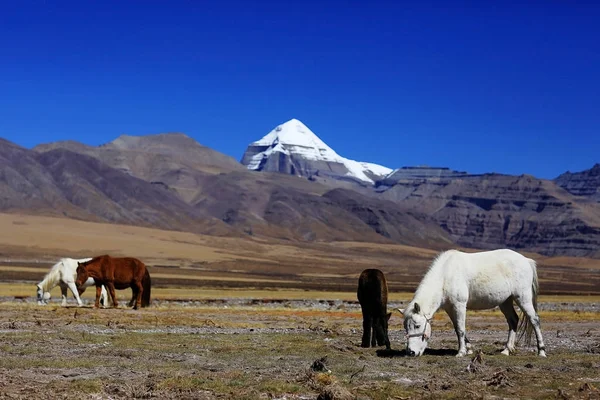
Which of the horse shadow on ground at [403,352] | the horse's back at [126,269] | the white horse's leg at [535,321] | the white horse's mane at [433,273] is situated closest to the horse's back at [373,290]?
the horse shadow on ground at [403,352]

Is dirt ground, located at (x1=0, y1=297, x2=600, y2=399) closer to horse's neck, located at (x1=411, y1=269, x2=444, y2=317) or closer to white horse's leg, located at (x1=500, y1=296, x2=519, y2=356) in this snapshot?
white horse's leg, located at (x1=500, y1=296, x2=519, y2=356)

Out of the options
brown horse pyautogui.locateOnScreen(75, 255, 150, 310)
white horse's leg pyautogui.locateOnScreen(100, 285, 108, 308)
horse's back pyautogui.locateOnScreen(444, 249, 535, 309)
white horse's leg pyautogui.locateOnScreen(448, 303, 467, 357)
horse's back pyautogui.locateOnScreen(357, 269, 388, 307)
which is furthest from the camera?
white horse's leg pyautogui.locateOnScreen(100, 285, 108, 308)

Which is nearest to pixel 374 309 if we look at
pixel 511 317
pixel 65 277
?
pixel 511 317

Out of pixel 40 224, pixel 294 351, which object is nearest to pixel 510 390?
pixel 294 351

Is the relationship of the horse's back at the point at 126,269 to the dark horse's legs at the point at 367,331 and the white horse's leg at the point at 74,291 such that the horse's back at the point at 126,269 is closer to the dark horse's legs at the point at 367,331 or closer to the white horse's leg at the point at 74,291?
the white horse's leg at the point at 74,291

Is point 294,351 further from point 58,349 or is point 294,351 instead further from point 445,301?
point 58,349

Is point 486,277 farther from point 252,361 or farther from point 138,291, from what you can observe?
point 138,291

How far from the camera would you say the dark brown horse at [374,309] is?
776 inches

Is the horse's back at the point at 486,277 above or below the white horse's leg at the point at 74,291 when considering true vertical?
above

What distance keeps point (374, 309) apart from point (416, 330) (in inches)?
103

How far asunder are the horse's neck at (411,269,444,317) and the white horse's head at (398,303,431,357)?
0.20 metres

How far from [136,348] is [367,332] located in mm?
5340

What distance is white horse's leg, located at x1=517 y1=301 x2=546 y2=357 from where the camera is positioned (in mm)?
18172

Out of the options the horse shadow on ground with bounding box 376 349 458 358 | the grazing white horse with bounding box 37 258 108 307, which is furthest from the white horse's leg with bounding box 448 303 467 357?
the grazing white horse with bounding box 37 258 108 307
